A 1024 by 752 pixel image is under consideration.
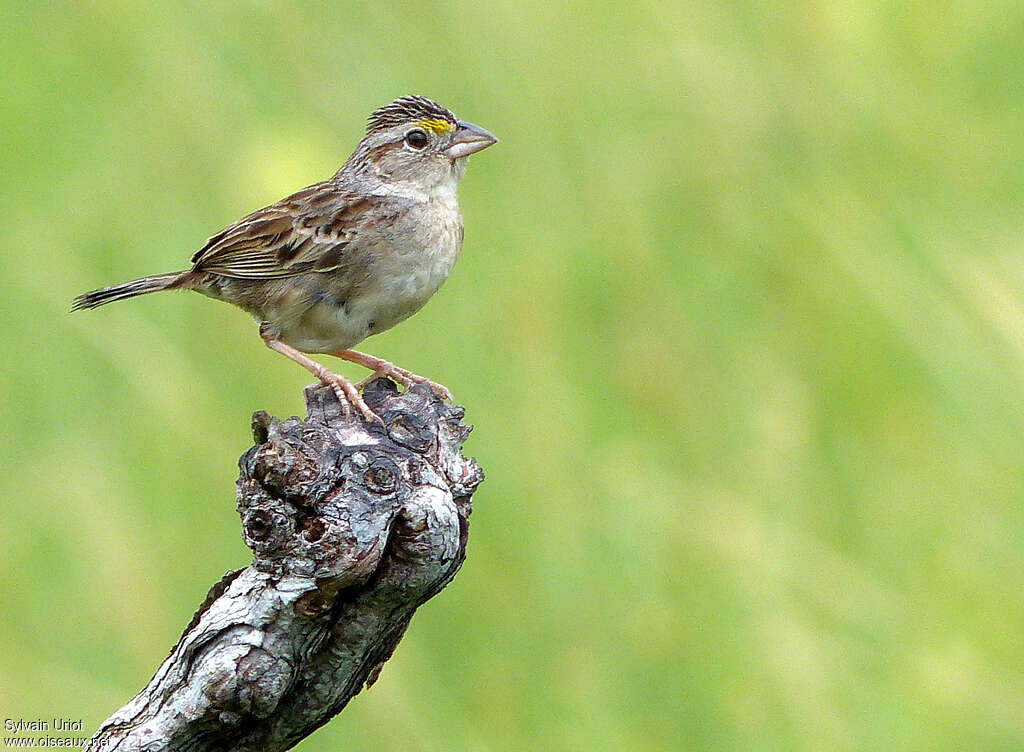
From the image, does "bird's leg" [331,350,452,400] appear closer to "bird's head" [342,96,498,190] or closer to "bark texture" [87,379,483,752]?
"bird's head" [342,96,498,190]

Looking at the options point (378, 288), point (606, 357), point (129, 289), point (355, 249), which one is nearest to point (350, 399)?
point (378, 288)

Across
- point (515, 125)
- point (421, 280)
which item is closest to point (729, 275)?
point (515, 125)

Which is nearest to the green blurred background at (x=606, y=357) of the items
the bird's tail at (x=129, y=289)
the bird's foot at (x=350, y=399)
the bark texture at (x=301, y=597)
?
→ the bird's tail at (x=129, y=289)

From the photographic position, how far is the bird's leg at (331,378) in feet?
9.53

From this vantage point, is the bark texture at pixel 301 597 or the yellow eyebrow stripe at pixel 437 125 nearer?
the bark texture at pixel 301 597

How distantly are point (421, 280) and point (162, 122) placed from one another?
5.19 feet

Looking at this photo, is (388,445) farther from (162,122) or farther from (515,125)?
(162,122)

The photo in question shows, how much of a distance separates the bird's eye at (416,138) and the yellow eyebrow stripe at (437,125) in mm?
27

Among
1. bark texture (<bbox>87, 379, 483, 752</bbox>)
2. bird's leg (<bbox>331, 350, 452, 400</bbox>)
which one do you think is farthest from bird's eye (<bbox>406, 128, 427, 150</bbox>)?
bark texture (<bbox>87, 379, 483, 752</bbox>)

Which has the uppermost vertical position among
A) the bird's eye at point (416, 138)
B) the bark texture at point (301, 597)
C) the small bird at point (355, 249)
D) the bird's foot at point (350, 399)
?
the bird's eye at point (416, 138)

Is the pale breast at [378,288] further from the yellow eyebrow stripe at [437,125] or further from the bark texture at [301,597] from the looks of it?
the bark texture at [301,597]

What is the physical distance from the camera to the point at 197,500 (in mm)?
4648

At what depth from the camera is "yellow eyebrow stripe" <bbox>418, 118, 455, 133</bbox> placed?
184 inches

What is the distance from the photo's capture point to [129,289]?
15.0 ft
